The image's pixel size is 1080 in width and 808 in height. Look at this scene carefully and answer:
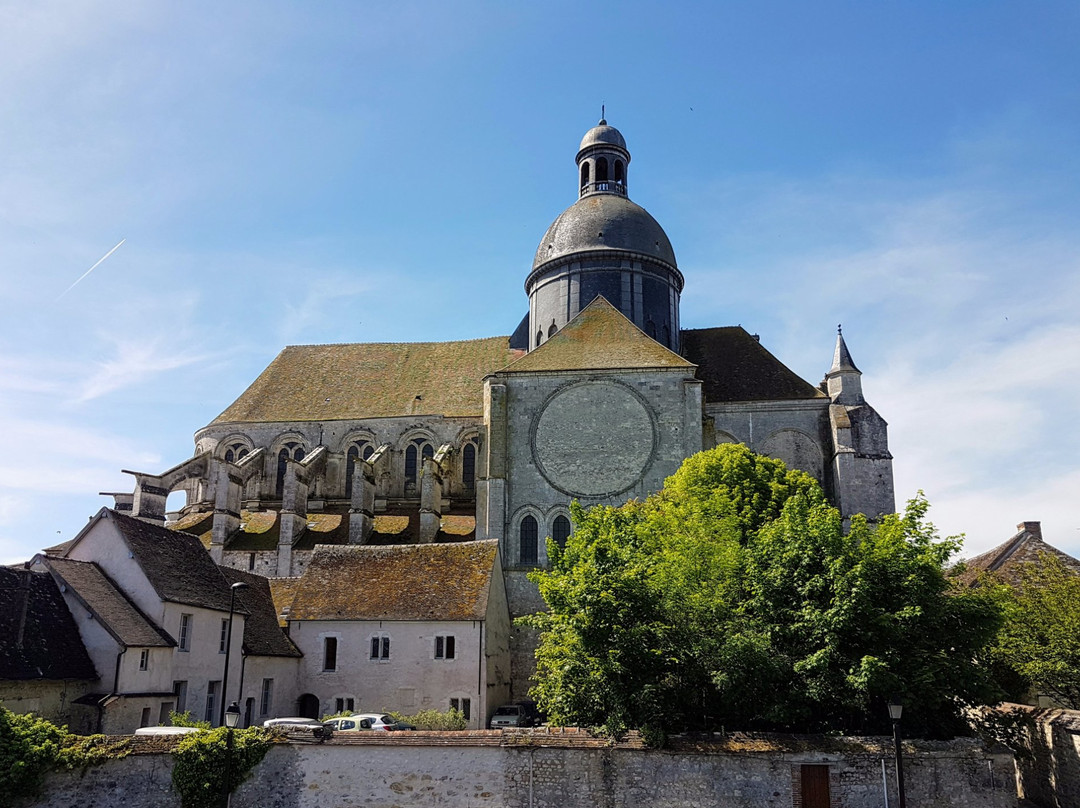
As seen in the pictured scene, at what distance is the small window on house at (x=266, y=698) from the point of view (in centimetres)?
2633

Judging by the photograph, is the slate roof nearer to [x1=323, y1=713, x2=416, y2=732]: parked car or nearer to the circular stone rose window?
[x1=323, y1=713, x2=416, y2=732]: parked car

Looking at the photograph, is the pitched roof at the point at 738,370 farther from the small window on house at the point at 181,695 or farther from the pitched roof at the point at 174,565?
the small window on house at the point at 181,695

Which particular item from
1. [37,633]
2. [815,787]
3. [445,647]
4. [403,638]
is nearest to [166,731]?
[37,633]

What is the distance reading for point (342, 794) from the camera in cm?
1798

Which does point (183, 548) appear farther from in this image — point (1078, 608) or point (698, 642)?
→ point (1078, 608)

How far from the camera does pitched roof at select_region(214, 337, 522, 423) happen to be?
148ft

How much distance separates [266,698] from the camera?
2658 cm

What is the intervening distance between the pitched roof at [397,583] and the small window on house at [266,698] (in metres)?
2.28

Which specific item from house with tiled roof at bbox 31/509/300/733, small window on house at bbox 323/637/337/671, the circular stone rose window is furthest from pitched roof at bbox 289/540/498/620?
the circular stone rose window

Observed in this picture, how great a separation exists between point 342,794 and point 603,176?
33.3m

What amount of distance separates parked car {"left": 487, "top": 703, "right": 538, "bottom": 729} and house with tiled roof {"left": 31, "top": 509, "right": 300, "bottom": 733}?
600 centimetres

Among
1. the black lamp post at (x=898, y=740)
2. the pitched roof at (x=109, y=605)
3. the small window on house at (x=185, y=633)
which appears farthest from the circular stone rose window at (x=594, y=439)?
the black lamp post at (x=898, y=740)

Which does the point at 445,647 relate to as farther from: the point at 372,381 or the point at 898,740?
the point at 372,381

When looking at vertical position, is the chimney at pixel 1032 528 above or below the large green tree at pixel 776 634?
above
